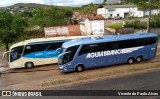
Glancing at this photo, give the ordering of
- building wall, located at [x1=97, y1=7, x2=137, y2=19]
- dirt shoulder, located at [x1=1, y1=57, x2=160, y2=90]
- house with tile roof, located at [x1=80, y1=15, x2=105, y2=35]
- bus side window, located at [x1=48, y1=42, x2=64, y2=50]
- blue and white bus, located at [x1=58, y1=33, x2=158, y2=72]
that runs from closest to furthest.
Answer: dirt shoulder, located at [x1=1, y1=57, x2=160, y2=90], blue and white bus, located at [x1=58, y1=33, x2=158, y2=72], bus side window, located at [x1=48, y1=42, x2=64, y2=50], house with tile roof, located at [x1=80, y1=15, x2=105, y2=35], building wall, located at [x1=97, y1=7, x2=137, y2=19]

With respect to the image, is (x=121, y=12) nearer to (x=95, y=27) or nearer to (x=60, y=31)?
(x=95, y=27)

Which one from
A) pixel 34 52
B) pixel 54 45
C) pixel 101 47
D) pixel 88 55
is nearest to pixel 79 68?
pixel 88 55

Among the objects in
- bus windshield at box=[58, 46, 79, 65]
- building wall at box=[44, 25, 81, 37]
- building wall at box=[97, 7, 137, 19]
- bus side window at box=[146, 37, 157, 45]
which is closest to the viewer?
bus windshield at box=[58, 46, 79, 65]

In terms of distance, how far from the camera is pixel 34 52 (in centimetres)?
2100

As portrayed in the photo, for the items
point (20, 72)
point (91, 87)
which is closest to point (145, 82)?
point (91, 87)

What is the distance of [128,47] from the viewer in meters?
19.6

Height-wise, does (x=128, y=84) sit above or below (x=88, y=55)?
below

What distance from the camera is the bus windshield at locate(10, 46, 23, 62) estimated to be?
20.6 meters

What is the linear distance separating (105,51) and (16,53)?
8.53m

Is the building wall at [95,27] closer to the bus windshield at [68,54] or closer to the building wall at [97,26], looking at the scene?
the building wall at [97,26]

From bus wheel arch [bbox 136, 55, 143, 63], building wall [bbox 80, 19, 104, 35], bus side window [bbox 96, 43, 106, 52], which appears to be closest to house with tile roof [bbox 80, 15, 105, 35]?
building wall [bbox 80, 19, 104, 35]

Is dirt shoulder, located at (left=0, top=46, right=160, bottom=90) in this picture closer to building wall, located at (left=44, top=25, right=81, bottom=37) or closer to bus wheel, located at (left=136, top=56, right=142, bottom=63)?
bus wheel, located at (left=136, top=56, right=142, bottom=63)

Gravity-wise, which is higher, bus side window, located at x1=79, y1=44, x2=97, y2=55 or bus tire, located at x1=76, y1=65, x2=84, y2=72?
bus side window, located at x1=79, y1=44, x2=97, y2=55

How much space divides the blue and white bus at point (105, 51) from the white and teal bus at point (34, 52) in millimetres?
2676
